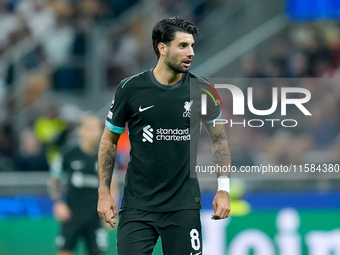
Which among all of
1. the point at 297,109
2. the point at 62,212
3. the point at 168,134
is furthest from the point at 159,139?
the point at 297,109

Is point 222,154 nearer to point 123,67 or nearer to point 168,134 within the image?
point 168,134

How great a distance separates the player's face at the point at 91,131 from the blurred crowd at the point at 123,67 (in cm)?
→ 196

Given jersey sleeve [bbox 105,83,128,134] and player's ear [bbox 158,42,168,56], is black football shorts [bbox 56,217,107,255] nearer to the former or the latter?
jersey sleeve [bbox 105,83,128,134]

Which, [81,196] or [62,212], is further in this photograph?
[81,196]

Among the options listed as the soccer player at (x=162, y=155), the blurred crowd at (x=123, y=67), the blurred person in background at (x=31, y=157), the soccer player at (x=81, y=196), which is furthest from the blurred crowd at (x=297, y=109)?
the soccer player at (x=162, y=155)

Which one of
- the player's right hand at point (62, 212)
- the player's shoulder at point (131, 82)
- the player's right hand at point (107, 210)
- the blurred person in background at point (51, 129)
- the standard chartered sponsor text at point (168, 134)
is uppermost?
the blurred person in background at point (51, 129)

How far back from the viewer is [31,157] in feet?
35.0

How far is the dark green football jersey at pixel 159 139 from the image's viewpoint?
506 centimetres

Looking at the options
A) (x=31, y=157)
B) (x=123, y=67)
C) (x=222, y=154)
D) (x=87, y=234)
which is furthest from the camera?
(x=123, y=67)

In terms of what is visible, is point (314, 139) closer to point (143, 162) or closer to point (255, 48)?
point (255, 48)

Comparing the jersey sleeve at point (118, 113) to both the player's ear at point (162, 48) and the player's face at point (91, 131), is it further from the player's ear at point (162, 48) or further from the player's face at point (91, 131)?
the player's face at point (91, 131)

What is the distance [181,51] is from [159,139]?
0.59 m

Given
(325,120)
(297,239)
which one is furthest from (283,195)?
(325,120)

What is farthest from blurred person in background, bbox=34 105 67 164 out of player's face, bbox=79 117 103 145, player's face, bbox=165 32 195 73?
player's face, bbox=165 32 195 73
